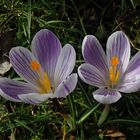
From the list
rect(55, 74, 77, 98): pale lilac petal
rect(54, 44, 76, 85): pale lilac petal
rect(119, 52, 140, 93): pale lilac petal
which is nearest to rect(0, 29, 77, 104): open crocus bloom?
rect(54, 44, 76, 85): pale lilac petal

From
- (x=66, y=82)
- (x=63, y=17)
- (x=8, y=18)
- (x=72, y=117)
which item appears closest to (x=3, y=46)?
(x=8, y=18)

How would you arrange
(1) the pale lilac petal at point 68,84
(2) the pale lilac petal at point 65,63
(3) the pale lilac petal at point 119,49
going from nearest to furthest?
(1) the pale lilac petal at point 68,84, (2) the pale lilac petal at point 65,63, (3) the pale lilac petal at point 119,49

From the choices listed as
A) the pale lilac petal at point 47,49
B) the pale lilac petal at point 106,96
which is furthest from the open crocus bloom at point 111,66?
the pale lilac petal at point 47,49

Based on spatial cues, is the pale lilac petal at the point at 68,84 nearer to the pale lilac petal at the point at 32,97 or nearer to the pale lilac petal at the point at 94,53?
the pale lilac petal at the point at 32,97

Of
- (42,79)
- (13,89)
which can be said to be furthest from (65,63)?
(13,89)

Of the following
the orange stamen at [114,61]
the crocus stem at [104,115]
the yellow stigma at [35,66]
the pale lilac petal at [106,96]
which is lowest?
the crocus stem at [104,115]

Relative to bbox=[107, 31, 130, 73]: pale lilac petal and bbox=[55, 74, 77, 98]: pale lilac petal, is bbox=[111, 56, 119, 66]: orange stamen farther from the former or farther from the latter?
bbox=[55, 74, 77, 98]: pale lilac petal
